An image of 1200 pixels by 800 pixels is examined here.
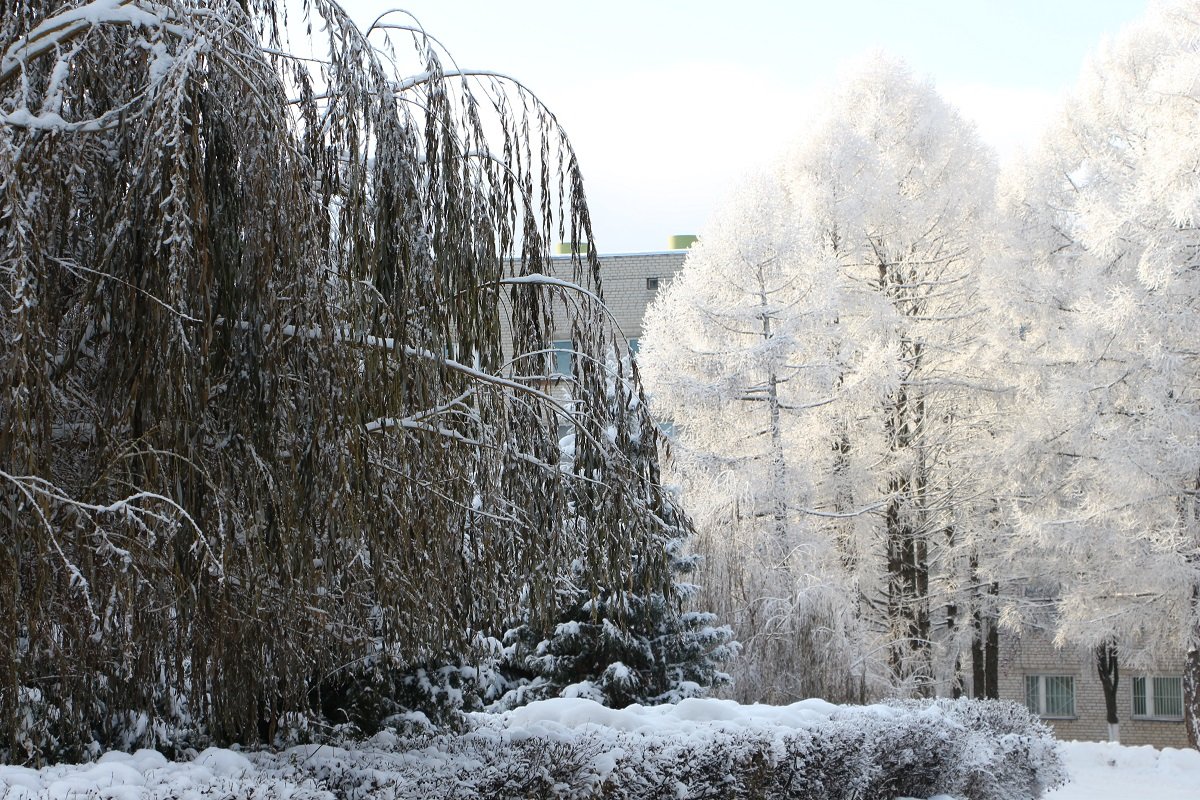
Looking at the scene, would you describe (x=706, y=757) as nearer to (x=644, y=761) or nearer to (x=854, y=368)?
(x=644, y=761)

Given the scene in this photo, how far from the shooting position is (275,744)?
6.43m

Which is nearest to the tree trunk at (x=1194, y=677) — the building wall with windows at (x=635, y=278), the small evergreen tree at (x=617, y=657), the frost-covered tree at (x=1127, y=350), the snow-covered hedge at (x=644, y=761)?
the frost-covered tree at (x=1127, y=350)

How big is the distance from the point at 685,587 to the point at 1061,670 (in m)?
18.0

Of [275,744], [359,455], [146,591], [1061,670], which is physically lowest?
[1061,670]

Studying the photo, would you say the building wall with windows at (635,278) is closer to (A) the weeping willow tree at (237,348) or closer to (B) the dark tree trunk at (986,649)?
(B) the dark tree trunk at (986,649)

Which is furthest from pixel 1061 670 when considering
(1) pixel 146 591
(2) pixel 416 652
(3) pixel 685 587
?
(1) pixel 146 591

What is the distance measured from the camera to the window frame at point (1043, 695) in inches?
1076

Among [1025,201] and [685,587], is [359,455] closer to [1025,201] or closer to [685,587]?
[685,587]

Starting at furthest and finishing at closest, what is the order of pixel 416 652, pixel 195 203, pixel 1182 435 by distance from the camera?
pixel 1182 435 < pixel 416 652 < pixel 195 203

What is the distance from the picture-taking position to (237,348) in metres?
4.75

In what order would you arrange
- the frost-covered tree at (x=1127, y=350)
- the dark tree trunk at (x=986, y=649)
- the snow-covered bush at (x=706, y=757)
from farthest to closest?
the dark tree trunk at (x=986, y=649) → the frost-covered tree at (x=1127, y=350) → the snow-covered bush at (x=706, y=757)

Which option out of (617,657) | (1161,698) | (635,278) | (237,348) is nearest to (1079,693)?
(1161,698)

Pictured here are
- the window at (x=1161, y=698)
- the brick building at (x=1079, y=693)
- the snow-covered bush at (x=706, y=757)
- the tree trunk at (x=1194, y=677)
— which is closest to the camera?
the snow-covered bush at (x=706, y=757)

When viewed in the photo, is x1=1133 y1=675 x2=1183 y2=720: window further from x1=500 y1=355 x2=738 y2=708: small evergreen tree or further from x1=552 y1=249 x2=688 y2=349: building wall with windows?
x1=500 y1=355 x2=738 y2=708: small evergreen tree
